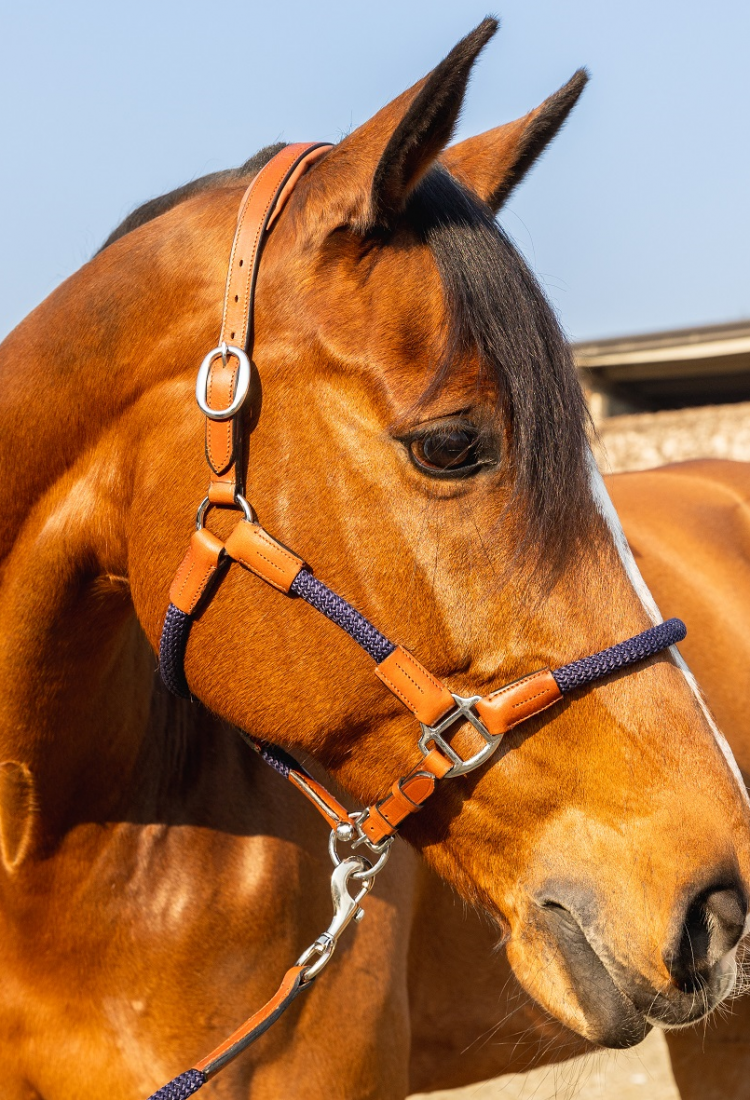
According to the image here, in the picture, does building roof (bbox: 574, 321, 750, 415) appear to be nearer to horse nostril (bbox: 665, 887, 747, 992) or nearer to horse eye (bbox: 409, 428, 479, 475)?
horse eye (bbox: 409, 428, 479, 475)

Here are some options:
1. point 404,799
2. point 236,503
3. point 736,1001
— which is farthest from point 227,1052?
point 736,1001

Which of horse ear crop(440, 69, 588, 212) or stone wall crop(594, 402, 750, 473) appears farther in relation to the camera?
stone wall crop(594, 402, 750, 473)

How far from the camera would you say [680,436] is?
7.85m

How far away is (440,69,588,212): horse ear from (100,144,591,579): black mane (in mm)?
193

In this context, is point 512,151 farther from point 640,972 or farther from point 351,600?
point 640,972

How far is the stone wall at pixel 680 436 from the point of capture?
7.72 metres

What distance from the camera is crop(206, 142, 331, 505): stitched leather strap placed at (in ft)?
5.27

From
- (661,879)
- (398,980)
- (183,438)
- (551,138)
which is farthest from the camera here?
(398,980)

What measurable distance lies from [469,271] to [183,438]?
513mm

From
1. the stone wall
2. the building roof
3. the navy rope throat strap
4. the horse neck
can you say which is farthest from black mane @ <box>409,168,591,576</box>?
the building roof

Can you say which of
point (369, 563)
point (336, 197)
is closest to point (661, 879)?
point (369, 563)

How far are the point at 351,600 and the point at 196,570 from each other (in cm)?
25

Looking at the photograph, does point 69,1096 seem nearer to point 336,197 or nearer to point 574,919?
point 574,919

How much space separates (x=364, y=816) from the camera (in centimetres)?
167
